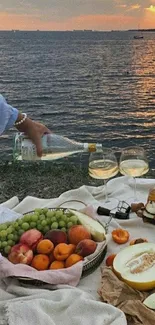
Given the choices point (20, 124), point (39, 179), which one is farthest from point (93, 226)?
point (39, 179)

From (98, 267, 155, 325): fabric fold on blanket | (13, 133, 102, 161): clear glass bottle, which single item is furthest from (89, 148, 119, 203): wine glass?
(98, 267, 155, 325): fabric fold on blanket

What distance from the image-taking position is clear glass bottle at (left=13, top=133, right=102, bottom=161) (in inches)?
118

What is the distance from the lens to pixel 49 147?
3.45 meters

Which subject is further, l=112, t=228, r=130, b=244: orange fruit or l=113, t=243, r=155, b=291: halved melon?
l=112, t=228, r=130, b=244: orange fruit

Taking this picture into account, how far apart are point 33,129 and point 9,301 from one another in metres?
1.07

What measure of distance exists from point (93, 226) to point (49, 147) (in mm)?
1130

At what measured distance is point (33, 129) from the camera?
269 centimetres

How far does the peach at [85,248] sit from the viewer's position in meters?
2.30

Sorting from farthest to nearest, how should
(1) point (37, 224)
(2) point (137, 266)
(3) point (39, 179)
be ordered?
(3) point (39, 179), (1) point (37, 224), (2) point (137, 266)

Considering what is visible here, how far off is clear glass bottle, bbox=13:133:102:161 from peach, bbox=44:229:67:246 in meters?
0.73

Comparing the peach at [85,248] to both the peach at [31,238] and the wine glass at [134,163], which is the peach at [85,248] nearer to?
the peach at [31,238]

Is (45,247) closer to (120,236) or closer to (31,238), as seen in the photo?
(31,238)

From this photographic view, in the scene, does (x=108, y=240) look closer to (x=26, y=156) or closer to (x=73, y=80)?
(x=26, y=156)

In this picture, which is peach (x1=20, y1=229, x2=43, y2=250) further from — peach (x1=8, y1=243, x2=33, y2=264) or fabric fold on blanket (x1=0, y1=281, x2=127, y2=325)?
fabric fold on blanket (x1=0, y1=281, x2=127, y2=325)
